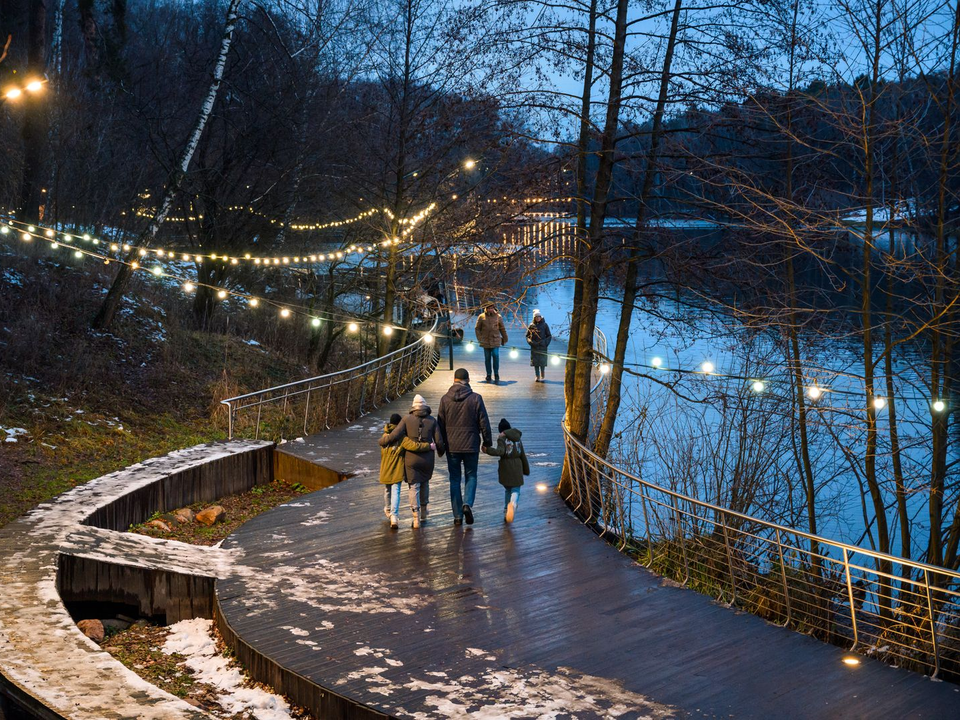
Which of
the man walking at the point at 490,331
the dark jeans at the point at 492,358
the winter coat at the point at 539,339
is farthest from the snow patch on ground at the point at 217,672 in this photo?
the winter coat at the point at 539,339

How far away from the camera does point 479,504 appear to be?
453 inches

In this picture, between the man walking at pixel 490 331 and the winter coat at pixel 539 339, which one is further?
the winter coat at pixel 539 339

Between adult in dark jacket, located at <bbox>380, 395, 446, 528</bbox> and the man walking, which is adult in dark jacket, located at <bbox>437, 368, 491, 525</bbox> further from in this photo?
the man walking

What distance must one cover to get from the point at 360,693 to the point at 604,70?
8.51m

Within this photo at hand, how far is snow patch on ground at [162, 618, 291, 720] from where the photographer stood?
6.73 metres

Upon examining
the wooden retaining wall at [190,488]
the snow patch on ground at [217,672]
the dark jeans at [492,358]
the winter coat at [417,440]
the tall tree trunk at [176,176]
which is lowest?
the snow patch on ground at [217,672]

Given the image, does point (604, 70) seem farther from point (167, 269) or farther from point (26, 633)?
point (167, 269)

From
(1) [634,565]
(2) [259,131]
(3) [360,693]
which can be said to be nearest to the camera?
(3) [360,693]

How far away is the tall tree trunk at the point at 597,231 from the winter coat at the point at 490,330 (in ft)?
22.4

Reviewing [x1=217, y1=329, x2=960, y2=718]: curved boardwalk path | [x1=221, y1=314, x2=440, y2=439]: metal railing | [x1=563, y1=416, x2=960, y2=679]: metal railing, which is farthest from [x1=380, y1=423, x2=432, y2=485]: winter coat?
[x1=221, y1=314, x2=440, y2=439]: metal railing

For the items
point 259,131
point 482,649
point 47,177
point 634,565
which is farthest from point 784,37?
point 47,177

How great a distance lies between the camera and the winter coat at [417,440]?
10.2m

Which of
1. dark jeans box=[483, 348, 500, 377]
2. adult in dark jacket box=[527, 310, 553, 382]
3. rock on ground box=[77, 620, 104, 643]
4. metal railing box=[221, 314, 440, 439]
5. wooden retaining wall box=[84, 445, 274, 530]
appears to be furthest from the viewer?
adult in dark jacket box=[527, 310, 553, 382]

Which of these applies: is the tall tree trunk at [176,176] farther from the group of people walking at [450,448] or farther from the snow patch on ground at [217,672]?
the snow patch on ground at [217,672]
